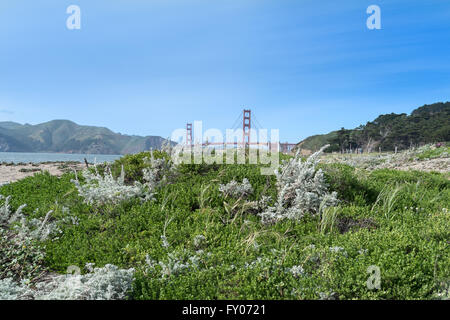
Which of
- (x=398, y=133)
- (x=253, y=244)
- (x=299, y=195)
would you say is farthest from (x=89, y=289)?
(x=398, y=133)

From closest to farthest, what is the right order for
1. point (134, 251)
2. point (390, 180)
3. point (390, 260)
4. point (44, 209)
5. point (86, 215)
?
point (390, 260) → point (134, 251) → point (86, 215) → point (44, 209) → point (390, 180)

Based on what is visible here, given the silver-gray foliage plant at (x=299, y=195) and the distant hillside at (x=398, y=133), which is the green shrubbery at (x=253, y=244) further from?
the distant hillside at (x=398, y=133)

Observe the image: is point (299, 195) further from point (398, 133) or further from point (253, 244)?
point (398, 133)

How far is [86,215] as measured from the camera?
7176 mm

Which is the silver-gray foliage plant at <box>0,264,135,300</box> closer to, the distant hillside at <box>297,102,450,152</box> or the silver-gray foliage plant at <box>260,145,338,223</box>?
the silver-gray foliage plant at <box>260,145,338,223</box>

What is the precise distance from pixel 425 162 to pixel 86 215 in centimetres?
2267

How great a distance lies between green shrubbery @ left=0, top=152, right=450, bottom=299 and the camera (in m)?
3.96

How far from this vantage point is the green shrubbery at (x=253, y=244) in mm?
3957

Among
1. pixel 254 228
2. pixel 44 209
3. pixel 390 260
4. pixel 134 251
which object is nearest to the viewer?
pixel 390 260

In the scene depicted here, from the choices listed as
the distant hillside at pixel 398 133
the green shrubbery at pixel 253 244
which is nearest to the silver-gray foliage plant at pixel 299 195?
the green shrubbery at pixel 253 244

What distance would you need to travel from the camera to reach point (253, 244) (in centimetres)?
506
